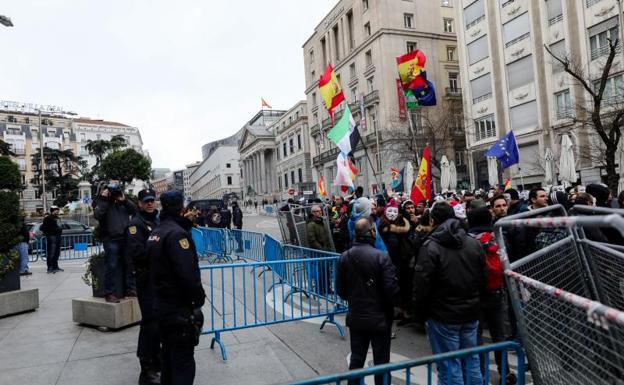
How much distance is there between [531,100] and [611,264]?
30253 mm

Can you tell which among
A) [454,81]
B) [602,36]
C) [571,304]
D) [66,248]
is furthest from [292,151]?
[571,304]

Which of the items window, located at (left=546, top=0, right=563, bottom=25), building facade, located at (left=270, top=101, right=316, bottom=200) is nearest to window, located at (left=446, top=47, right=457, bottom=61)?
window, located at (left=546, top=0, right=563, bottom=25)

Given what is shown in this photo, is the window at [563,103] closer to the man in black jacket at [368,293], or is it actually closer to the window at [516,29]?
the window at [516,29]

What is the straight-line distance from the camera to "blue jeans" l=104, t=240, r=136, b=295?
232 inches

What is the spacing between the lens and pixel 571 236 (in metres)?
2.71

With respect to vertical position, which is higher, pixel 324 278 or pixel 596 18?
pixel 596 18

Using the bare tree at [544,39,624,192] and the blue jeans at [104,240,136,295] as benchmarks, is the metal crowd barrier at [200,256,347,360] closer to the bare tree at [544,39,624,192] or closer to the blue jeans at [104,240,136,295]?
the blue jeans at [104,240,136,295]

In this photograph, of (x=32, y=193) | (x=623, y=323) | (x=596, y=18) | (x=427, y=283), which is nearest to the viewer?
(x=623, y=323)

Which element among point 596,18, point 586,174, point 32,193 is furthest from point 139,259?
point 32,193

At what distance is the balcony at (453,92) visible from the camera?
1720 inches

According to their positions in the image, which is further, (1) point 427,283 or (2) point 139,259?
(2) point 139,259

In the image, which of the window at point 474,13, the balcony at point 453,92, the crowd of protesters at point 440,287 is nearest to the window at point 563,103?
the window at point 474,13

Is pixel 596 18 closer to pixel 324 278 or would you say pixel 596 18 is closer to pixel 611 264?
pixel 324 278

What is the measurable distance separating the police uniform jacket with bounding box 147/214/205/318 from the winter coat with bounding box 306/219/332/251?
15.2 ft
